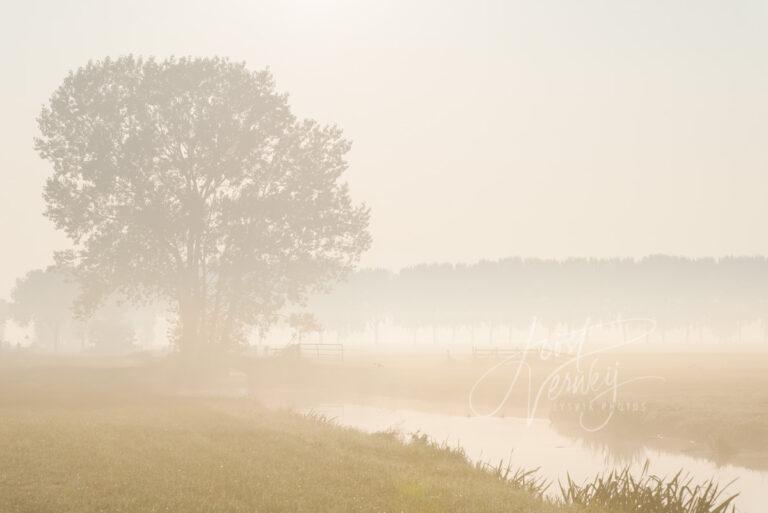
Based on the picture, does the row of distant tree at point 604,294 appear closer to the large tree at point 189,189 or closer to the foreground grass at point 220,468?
the large tree at point 189,189

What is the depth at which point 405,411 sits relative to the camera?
165 feet

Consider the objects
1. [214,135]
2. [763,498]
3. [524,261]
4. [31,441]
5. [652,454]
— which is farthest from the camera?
[524,261]

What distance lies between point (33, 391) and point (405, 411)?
2341cm

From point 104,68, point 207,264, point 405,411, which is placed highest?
point 104,68

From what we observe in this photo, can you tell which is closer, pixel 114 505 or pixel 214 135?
pixel 114 505

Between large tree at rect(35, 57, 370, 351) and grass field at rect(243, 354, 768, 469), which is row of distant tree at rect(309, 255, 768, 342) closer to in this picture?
grass field at rect(243, 354, 768, 469)

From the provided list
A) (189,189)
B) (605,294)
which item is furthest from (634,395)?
(605,294)

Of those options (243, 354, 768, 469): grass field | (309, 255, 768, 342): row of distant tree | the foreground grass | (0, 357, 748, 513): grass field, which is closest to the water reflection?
(243, 354, 768, 469): grass field

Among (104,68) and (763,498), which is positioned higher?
(104,68)

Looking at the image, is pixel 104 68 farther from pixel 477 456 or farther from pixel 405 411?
pixel 477 456

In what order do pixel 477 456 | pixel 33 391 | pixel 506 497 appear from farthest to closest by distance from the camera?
pixel 33 391 < pixel 477 456 < pixel 506 497

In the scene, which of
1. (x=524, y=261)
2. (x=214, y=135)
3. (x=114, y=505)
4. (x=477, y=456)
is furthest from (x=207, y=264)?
(x=524, y=261)

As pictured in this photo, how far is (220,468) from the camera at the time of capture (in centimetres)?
2003

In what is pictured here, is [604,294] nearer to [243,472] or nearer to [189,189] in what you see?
[189,189]
